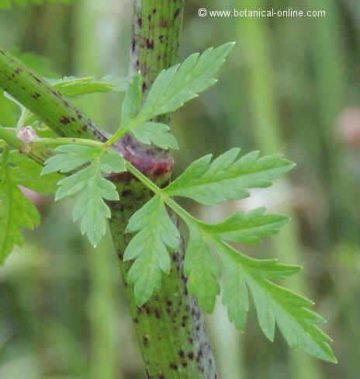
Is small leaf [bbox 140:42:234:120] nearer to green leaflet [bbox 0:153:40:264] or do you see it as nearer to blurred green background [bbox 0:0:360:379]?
green leaflet [bbox 0:153:40:264]

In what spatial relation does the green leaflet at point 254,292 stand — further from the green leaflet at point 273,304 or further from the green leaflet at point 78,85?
the green leaflet at point 78,85

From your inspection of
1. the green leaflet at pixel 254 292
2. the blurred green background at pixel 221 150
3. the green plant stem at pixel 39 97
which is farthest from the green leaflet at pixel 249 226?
the blurred green background at pixel 221 150

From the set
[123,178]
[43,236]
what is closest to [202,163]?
[123,178]

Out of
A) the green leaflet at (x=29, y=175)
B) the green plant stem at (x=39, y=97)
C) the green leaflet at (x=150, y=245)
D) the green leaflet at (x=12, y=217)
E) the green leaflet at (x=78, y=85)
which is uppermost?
the green leaflet at (x=78, y=85)

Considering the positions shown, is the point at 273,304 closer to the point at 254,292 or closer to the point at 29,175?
the point at 254,292

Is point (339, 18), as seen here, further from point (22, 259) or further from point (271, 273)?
point (271, 273)

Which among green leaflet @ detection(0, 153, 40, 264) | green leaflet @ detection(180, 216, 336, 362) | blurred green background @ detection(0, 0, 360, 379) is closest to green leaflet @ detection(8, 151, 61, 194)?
green leaflet @ detection(0, 153, 40, 264)

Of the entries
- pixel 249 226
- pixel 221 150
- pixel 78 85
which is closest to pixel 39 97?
pixel 78 85
